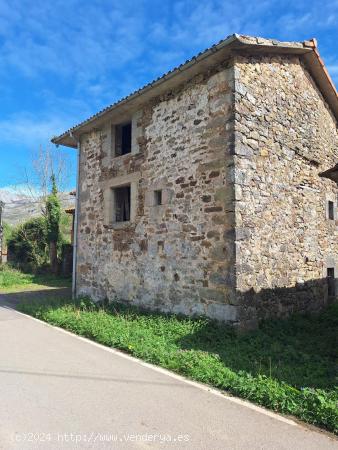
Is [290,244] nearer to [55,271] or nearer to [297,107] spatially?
[297,107]

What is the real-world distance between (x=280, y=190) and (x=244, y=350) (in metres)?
Result: 3.57

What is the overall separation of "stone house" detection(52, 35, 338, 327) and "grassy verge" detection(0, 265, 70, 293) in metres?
5.26

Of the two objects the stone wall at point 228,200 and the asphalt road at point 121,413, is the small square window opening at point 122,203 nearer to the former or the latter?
the stone wall at point 228,200

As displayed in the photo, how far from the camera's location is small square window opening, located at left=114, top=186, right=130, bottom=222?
9609mm

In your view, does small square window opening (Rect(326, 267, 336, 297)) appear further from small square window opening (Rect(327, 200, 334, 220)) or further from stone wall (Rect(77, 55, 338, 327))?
small square window opening (Rect(327, 200, 334, 220))

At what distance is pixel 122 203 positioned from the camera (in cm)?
977

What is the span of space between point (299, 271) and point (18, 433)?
6444mm

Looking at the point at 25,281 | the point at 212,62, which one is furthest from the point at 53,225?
the point at 212,62

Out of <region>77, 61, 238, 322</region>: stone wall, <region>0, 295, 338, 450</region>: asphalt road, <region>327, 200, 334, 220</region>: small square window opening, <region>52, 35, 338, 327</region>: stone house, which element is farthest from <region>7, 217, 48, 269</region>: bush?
<region>0, 295, 338, 450</region>: asphalt road

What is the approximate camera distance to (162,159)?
798cm

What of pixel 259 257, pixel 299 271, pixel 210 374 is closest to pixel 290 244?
pixel 299 271

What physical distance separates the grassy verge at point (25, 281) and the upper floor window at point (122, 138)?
6.99 m

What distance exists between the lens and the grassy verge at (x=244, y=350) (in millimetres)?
3740

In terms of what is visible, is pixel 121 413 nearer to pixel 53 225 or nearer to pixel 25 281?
pixel 25 281
